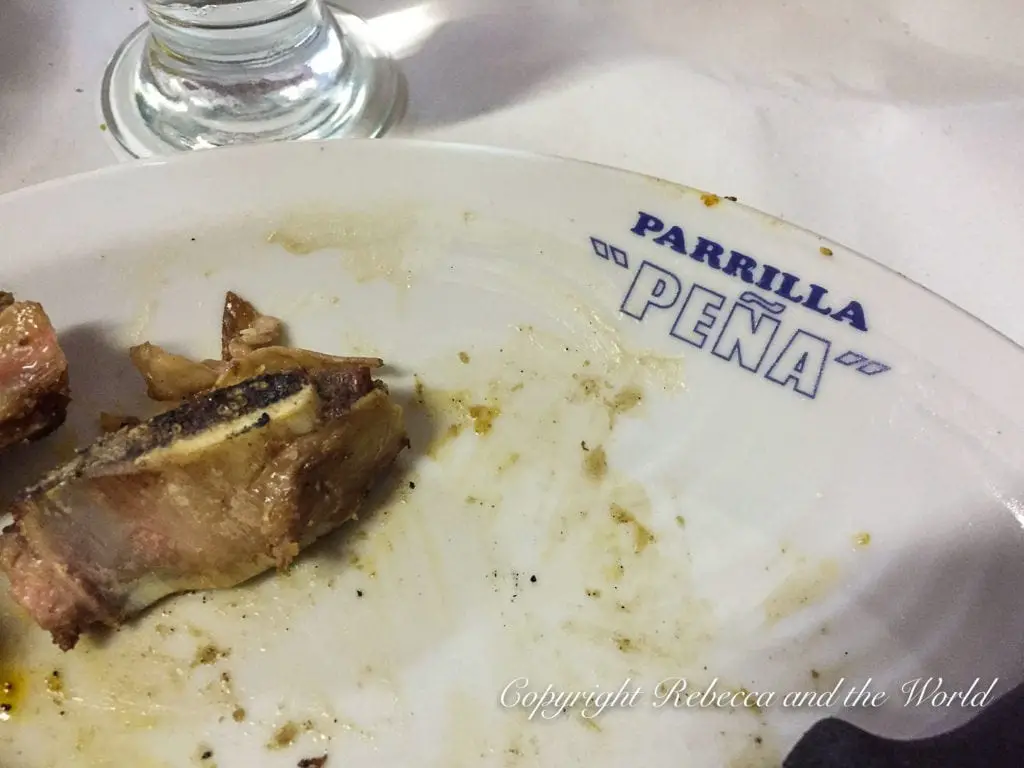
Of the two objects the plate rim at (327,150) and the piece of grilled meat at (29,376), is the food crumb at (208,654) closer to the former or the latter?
the piece of grilled meat at (29,376)

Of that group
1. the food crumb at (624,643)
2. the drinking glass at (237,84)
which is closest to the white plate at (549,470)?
the food crumb at (624,643)

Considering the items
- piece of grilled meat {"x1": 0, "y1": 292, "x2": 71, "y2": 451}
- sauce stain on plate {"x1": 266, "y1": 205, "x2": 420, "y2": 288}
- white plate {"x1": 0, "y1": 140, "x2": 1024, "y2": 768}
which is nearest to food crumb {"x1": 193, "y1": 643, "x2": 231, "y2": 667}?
white plate {"x1": 0, "y1": 140, "x2": 1024, "y2": 768}

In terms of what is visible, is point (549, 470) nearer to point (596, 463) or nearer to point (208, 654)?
point (596, 463)

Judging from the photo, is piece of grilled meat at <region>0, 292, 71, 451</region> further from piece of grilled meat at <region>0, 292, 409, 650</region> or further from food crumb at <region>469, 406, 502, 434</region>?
food crumb at <region>469, 406, 502, 434</region>

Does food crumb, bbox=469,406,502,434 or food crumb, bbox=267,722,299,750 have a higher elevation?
food crumb, bbox=469,406,502,434

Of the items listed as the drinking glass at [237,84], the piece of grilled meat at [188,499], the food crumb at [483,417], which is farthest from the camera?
the drinking glass at [237,84]
